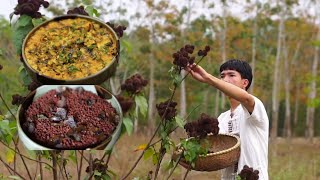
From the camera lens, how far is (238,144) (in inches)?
92.2

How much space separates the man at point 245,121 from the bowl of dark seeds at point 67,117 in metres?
0.91

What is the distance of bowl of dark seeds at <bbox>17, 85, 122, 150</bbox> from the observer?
1.20m

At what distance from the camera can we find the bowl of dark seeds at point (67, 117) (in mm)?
1203

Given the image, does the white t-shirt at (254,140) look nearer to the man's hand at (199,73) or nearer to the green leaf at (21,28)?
the man's hand at (199,73)

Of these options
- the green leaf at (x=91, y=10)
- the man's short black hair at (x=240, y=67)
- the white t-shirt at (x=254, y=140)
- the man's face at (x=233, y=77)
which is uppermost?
the green leaf at (x=91, y=10)

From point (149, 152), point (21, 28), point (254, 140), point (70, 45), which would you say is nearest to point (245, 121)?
point (254, 140)

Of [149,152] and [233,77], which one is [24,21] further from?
[233,77]

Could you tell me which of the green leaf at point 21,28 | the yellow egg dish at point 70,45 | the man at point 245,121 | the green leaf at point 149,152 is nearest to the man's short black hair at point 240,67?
the man at point 245,121

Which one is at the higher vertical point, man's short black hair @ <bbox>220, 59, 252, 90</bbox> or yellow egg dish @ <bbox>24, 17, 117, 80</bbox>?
yellow egg dish @ <bbox>24, 17, 117, 80</bbox>

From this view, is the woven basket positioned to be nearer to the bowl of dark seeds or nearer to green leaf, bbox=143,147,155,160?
green leaf, bbox=143,147,155,160

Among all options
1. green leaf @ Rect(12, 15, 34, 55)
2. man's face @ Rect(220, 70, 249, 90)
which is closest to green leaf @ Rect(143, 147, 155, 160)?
man's face @ Rect(220, 70, 249, 90)

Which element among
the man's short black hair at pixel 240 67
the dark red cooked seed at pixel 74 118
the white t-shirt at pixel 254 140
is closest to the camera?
the dark red cooked seed at pixel 74 118

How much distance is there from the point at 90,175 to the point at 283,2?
23.6 m

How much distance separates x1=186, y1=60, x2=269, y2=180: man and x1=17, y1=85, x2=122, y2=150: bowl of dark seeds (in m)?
0.91
